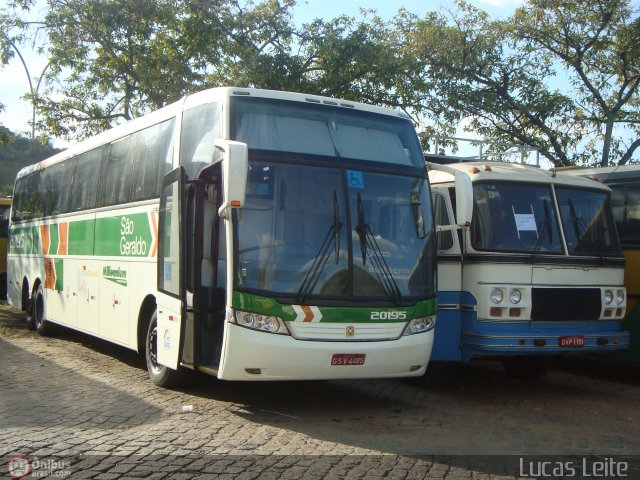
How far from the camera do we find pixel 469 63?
18.4 meters

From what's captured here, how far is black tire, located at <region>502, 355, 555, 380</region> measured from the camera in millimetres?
10141

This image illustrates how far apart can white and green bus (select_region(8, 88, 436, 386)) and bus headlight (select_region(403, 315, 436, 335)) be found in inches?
0.5

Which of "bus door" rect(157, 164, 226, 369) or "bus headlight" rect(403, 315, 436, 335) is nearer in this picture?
"bus door" rect(157, 164, 226, 369)

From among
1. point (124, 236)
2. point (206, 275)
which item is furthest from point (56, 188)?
point (206, 275)

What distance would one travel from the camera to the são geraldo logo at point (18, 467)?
548 cm

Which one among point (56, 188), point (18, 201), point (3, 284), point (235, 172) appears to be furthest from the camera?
point (3, 284)

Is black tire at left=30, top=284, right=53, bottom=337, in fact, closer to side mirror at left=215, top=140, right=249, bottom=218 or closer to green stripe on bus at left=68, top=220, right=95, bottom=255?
green stripe on bus at left=68, top=220, right=95, bottom=255

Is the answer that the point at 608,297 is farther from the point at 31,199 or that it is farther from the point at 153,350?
the point at 31,199

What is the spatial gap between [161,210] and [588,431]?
5.25 m

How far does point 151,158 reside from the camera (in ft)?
31.2

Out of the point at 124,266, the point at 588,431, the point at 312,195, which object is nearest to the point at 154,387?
the point at 124,266

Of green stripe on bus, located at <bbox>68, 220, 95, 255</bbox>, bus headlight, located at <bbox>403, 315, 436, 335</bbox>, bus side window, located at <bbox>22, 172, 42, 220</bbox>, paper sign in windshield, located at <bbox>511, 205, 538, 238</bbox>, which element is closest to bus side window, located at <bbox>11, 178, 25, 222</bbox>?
bus side window, located at <bbox>22, 172, 42, 220</bbox>

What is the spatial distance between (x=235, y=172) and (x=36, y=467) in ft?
9.79

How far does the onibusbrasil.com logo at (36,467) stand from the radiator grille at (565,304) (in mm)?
5566
